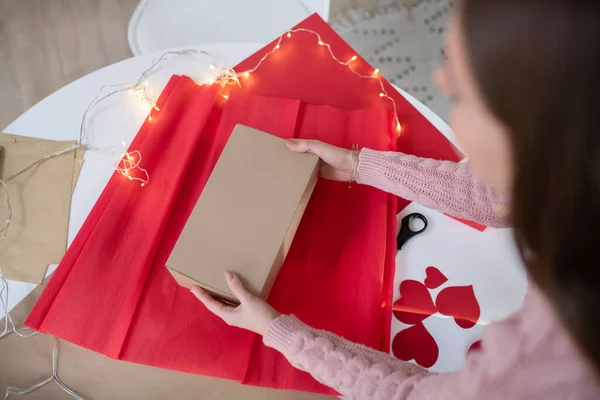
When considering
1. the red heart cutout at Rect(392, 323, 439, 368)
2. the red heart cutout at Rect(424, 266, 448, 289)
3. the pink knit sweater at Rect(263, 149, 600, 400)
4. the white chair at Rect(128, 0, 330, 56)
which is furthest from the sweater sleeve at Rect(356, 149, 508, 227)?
the white chair at Rect(128, 0, 330, 56)

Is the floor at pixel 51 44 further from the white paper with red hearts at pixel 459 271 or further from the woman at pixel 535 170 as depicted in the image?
the woman at pixel 535 170

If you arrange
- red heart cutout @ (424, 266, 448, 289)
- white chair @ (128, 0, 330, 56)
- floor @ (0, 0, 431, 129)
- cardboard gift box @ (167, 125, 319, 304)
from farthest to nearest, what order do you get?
floor @ (0, 0, 431, 129), white chair @ (128, 0, 330, 56), red heart cutout @ (424, 266, 448, 289), cardboard gift box @ (167, 125, 319, 304)

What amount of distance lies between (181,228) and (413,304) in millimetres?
401

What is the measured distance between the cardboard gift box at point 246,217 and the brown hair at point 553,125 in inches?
13.3

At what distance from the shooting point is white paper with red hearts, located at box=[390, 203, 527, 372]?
2.26 feet

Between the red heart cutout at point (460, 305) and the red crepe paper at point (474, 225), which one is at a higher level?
the red crepe paper at point (474, 225)

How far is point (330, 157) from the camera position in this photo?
0.76m

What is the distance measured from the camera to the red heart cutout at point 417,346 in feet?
2.23

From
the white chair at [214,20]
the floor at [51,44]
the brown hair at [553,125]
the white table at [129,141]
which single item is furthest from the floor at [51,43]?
the brown hair at [553,125]

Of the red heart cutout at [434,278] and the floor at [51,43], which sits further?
the floor at [51,43]

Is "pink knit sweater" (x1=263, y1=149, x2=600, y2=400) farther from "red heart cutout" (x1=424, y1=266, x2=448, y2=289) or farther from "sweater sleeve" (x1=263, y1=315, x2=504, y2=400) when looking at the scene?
"red heart cutout" (x1=424, y1=266, x2=448, y2=289)

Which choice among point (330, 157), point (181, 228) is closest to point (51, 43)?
point (181, 228)

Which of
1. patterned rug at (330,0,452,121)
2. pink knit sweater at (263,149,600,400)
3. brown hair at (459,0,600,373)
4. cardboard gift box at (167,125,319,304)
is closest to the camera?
brown hair at (459,0,600,373)

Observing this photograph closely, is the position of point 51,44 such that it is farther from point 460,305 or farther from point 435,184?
point 460,305
